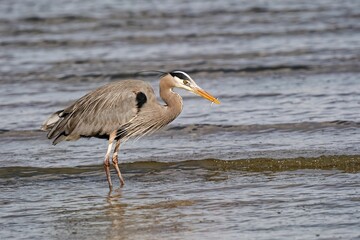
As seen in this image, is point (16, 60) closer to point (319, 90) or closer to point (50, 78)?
point (50, 78)

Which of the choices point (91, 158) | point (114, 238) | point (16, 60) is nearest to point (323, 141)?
point (91, 158)

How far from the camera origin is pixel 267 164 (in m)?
10.5

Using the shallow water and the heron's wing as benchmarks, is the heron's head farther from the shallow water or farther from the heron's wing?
the shallow water

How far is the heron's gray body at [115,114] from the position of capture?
10.3 m

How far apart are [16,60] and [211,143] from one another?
7661 millimetres

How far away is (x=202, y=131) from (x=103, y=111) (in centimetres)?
240

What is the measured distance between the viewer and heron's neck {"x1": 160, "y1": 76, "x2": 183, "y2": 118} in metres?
10.3

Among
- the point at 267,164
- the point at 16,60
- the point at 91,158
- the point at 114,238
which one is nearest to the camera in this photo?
the point at 114,238

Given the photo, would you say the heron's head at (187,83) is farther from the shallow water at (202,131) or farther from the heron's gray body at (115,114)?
the shallow water at (202,131)

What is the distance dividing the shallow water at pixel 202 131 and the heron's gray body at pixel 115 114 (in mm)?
476

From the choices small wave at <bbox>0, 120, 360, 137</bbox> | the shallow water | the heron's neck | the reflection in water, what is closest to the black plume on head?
the heron's neck

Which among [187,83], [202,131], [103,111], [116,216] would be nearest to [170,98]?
[187,83]

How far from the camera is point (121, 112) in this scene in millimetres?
10273

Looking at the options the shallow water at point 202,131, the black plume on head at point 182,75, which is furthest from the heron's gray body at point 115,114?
the shallow water at point 202,131
